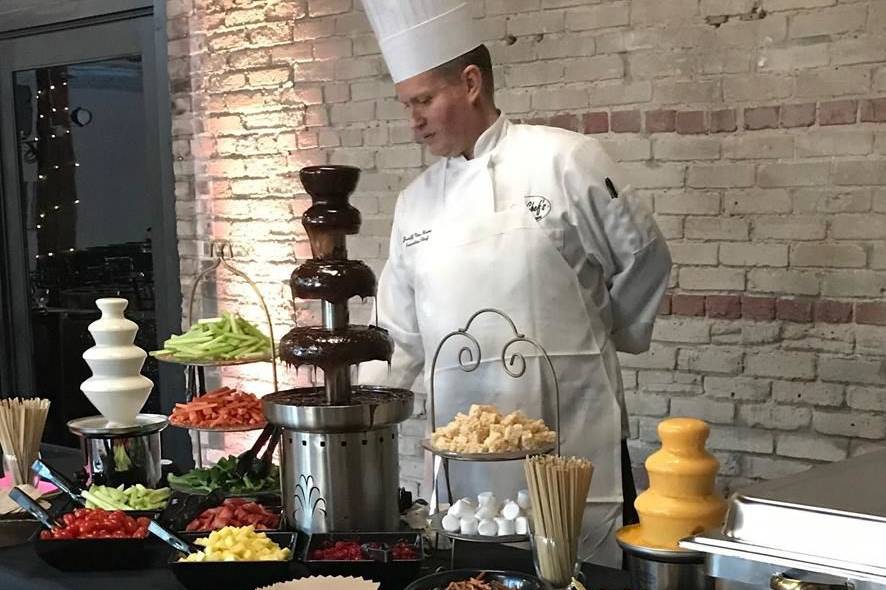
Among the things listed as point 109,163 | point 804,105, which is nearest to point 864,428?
point 804,105

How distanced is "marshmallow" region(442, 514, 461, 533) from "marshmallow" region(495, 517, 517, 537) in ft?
0.26

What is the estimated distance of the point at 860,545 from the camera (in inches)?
55.4

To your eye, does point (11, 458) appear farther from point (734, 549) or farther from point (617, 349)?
point (734, 549)

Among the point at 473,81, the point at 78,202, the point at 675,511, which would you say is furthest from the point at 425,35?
the point at 78,202

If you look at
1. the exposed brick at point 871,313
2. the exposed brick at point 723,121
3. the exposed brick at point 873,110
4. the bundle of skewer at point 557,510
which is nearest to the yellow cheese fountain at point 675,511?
the bundle of skewer at point 557,510

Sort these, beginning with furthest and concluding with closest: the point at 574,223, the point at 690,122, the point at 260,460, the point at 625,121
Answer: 1. the point at 625,121
2. the point at 690,122
3. the point at 574,223
4. the point at 260,460

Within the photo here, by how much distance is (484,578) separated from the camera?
1845mm

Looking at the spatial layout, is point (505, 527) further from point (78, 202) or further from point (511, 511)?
point (78, 202)

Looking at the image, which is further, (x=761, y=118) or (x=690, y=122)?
(x=690, y=122)

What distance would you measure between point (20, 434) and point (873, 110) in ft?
8.35

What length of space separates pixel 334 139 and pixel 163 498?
88.3 inches

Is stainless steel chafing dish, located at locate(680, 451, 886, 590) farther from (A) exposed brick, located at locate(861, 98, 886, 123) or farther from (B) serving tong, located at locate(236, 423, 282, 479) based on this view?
(A) exposed brick, located at locate(861, 98, 886, 123)

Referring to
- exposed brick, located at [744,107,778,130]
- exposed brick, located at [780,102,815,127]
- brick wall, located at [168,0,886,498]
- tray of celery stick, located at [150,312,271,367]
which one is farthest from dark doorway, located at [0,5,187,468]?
exposed brick, located at [780,102,815,127]

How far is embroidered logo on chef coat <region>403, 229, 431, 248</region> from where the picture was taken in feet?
9.91
